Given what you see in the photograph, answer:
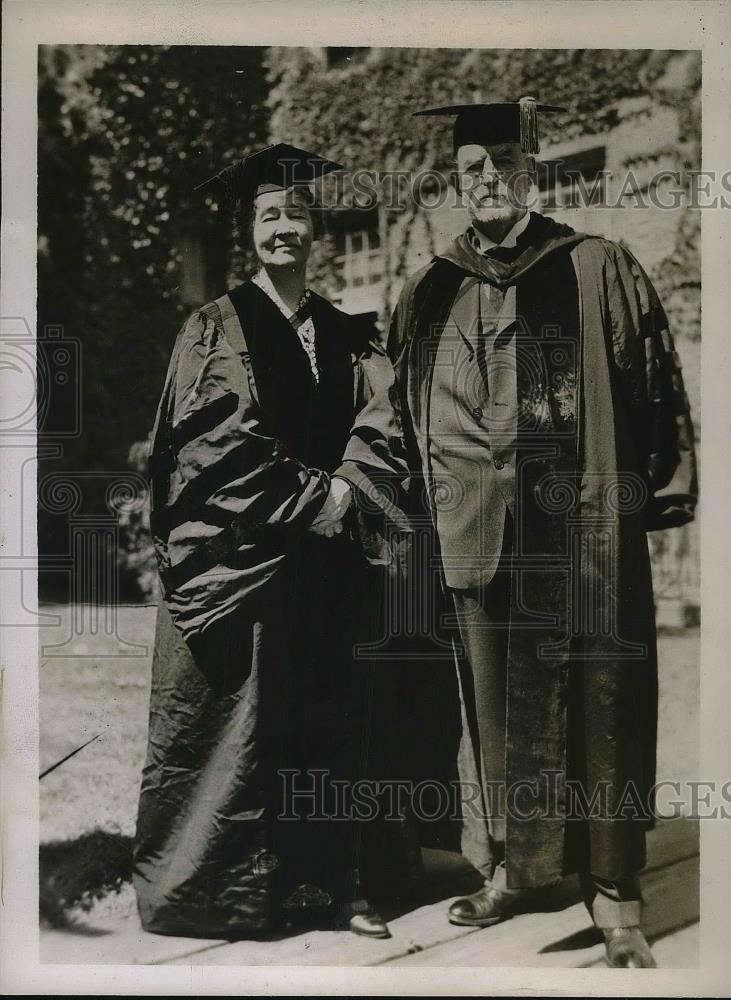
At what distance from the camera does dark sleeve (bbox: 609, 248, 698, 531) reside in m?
2.14

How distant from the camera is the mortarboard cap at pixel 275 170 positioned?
2.18 m

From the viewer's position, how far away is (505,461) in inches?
84.0

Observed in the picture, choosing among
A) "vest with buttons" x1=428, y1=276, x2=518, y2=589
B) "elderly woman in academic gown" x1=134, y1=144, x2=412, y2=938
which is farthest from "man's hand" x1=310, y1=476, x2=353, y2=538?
"vest with buttons" x1=428, y1=276, x2=518, y2=589

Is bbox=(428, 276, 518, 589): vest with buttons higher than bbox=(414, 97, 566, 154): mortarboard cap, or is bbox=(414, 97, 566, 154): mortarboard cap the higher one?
bbox=(414, 97, 566, 154): mortarboard cap

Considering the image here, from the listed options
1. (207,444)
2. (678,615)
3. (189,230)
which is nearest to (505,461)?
(678,615)

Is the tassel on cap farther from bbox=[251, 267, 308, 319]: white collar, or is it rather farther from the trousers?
the trousers

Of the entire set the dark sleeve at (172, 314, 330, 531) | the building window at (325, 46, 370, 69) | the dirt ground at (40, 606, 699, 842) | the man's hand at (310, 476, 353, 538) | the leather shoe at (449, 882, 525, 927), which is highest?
the building window at (325, 46, 370, 69)

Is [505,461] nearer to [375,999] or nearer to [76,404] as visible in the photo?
[76,404]

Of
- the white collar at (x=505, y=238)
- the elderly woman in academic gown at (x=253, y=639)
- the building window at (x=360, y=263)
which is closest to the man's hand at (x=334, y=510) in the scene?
the elderly woman in academic gown at (x=253, y=639)

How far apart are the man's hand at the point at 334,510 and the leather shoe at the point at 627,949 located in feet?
4.16

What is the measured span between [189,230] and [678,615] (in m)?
1.67

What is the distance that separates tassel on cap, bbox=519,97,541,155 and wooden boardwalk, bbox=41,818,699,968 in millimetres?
1846

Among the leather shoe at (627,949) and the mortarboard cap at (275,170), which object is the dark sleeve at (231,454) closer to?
the mortarboard cap at (275,170)

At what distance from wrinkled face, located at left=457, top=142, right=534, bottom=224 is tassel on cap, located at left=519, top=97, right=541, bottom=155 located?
2 centimetres
